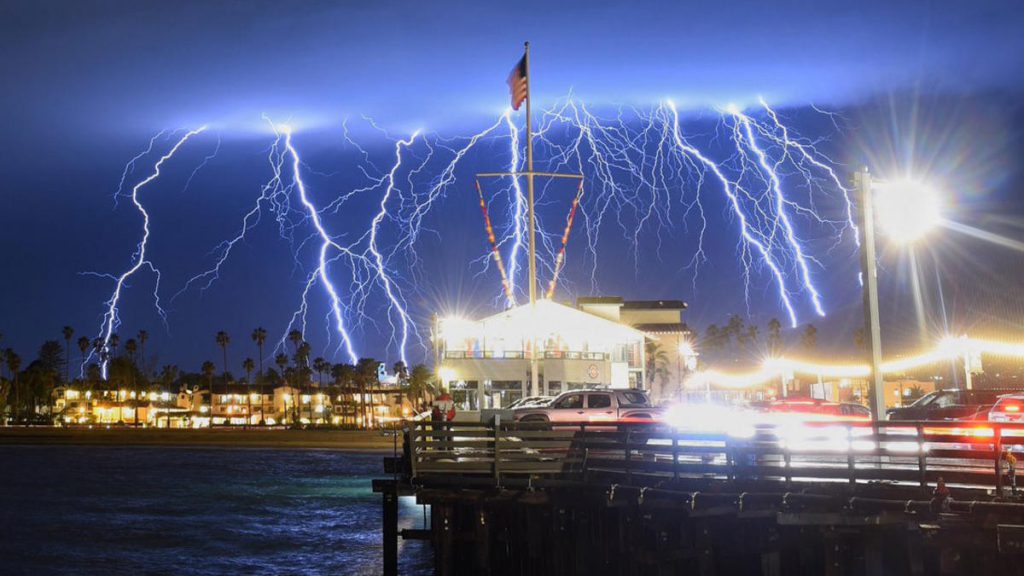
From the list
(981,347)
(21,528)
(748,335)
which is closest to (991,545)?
(981,347)

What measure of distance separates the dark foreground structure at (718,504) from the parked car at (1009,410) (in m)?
2.30

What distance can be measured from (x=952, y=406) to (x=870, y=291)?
14838 millimetres

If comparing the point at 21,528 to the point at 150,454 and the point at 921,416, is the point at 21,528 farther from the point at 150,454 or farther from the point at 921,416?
the point at 150,454

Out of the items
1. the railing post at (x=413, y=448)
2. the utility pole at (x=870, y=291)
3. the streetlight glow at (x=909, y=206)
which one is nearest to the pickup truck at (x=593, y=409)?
the railing post at (x=413, y=448)

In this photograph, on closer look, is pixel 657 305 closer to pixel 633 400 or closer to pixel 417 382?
pixel 417 382

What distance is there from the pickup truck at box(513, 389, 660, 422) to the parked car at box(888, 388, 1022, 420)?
7594mm

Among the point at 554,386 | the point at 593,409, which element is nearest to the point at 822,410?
the point at 593,409

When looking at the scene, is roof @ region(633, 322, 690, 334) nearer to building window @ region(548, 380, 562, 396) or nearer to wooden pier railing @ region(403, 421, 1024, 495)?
building window @ region(548, 380, 562, 396)

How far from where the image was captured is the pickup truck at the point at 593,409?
31172 mm

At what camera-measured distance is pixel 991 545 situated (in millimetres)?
12328

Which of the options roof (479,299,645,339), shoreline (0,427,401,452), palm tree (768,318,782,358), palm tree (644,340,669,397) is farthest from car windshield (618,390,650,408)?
palm tree (768,318,782,358)

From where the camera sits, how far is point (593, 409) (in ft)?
105

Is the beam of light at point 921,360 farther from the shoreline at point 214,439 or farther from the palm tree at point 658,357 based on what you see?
the shoreline at point 214,439

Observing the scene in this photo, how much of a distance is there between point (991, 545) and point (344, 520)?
2650 centimetres
